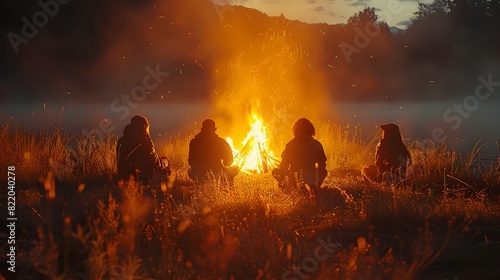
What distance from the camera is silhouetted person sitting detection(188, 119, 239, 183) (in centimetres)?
1036

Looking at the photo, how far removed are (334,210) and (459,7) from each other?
226 feet

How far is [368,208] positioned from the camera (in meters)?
7.61

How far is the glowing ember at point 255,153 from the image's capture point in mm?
12377

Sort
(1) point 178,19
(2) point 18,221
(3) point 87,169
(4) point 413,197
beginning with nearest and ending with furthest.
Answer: (2) point 18,221 → (4) point 413,197 → (3) point 87,169 → (1) point 178,19

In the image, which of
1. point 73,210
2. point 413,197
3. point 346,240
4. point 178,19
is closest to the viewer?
point 346,240

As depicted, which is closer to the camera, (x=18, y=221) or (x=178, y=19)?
(x=18, y=221)

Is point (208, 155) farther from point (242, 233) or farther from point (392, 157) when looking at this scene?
point (242, 233)

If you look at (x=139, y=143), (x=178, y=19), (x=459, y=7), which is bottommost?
(x=139, y=143)

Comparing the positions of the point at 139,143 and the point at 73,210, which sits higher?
the point at 139,143

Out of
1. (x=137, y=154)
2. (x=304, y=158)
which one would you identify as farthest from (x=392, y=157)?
(x=137, y=154)

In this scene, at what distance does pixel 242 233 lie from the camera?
6.32 metres

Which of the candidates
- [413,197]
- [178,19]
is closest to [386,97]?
[178,19]

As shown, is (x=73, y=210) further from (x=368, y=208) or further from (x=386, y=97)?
(x=386, y=97)

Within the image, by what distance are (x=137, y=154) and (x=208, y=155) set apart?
1468mm
